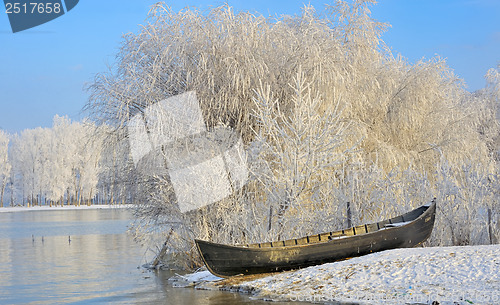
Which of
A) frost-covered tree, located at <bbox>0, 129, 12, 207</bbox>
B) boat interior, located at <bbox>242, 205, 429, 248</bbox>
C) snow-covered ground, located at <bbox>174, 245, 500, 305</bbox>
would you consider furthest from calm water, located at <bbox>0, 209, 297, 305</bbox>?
frost-covered tree, located at <bbox>0, 129, 12, 207</bbox>

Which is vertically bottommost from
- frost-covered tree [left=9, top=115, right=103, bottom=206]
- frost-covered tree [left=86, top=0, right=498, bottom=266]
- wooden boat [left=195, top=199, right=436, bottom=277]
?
wooden boat [left=195, top=199, right=436, bottom=277]

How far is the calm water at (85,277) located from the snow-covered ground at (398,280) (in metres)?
0.71

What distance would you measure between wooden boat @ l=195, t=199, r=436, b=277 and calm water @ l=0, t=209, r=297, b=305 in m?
0.78

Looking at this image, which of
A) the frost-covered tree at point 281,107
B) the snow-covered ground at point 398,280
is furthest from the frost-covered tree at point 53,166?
the snow-covered ground at point 398,280

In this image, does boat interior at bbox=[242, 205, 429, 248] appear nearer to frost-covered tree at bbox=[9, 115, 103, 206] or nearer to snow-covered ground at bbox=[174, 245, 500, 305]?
snow-covered ground at bbox=[174, 245, 500, 305]

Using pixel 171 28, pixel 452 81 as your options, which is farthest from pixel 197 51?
pixel 452 81

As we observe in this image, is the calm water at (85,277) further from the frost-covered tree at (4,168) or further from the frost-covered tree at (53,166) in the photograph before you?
the frost-covered tree at (4,168)

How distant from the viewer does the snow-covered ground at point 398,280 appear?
407 inches

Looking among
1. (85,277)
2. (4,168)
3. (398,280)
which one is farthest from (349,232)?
(4,168)

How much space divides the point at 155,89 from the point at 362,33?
31.1ft

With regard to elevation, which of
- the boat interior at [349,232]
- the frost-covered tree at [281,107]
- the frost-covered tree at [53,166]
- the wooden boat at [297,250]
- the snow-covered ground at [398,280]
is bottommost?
the snow-covered ground at [398,280]

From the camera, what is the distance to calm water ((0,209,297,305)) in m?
13.9

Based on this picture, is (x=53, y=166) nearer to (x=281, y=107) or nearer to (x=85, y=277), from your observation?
(x=85, y=277)

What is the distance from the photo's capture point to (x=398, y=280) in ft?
37.0
